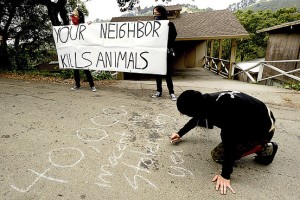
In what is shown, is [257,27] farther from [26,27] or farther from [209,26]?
[26,27]

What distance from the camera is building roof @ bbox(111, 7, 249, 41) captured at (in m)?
11.6

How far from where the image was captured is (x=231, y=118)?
205cm

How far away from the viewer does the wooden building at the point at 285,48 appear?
11219 mm

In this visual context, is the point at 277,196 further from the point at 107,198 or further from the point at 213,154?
the point at 107,198

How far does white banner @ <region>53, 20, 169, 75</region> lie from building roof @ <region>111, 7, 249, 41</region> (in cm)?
755

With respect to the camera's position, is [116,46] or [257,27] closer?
[116,46]

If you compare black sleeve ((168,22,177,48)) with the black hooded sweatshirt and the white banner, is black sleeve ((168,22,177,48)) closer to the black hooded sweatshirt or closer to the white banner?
the white banner

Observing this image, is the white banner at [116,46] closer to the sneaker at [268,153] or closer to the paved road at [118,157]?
the paved road at [118,157]

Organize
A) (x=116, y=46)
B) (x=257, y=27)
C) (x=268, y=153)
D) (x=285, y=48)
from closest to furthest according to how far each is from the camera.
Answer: (x=268, y=153) < (x=116, y=46) < (x=285, y=48) < (x=257, y=27)

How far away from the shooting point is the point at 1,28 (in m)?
13.5

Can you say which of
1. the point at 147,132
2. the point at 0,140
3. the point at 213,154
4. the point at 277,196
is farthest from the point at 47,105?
the point at 277,196

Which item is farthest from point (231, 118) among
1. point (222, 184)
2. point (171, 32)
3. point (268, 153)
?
point (171, 32)

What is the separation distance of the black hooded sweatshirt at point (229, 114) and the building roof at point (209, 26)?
33.3 feet

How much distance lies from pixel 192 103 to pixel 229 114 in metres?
0.40
